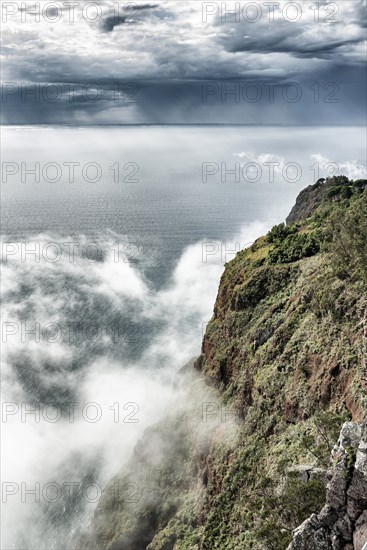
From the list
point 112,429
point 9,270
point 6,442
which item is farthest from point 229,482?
point 9,270

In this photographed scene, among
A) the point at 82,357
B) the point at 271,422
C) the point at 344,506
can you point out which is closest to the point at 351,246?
the point at 271,422

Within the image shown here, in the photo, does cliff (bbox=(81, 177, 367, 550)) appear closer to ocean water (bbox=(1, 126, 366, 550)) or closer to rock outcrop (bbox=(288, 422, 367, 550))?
rock outcrop (bbox=(288, 422, 367, 550))

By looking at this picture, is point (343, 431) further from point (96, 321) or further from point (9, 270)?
point (9, 270)

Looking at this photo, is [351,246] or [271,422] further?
[271,422]

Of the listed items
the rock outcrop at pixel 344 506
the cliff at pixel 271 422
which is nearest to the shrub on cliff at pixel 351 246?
the cliff at pixel 271 422

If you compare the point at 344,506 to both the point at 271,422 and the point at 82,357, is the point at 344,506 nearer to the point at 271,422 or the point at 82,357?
the point at 271,422
